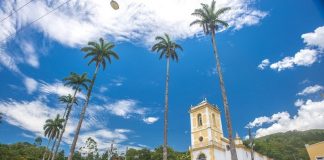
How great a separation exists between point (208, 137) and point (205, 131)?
1.50 meters

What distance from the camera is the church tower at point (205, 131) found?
122 ft

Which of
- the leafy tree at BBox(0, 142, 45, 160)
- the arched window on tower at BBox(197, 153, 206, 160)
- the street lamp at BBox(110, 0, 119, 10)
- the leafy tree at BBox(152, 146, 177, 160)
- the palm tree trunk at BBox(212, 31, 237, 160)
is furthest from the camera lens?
the leafy tree at BBox(0, 142, 45, 160)

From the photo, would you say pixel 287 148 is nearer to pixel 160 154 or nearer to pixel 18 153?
pixel 160 154

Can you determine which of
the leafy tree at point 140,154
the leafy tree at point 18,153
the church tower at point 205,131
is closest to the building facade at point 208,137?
the church tower at point 205,131

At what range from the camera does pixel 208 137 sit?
38.1m

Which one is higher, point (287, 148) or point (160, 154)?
point (287, 148)

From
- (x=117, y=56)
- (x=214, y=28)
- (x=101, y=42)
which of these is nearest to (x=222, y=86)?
(x=214, y=28)

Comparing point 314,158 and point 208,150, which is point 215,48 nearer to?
point 208,150

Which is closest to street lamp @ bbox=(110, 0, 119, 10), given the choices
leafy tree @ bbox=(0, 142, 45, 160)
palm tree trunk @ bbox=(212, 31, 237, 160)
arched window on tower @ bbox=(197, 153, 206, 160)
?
palm tree trunk @ bbox=(212, 31, 237, 160)

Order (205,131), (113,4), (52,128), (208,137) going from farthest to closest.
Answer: (52,128) < (205,131) < (208,137) < (113,4)

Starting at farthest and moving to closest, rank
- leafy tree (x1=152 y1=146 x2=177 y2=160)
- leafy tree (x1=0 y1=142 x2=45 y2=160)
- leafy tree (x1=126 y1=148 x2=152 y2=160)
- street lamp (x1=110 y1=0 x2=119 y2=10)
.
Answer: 1. leafy tree (x1=126 y1=148 x2=152 y2=160)
2. leafy tree (x1=0 y1=142 x2=45 y2=160)
3. leafy tree (x1=152 y1=146 x2=177 y2=160)
4. street lamp (x1=110 y1=0 x2=119 y2=10)

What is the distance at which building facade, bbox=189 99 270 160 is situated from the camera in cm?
3700

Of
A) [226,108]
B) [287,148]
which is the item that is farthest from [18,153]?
[287,148]

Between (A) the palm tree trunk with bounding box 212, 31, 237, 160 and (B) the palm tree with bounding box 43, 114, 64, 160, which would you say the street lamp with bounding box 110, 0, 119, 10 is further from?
(B) the palm tree with bounding box 43, 114, 64, 160
